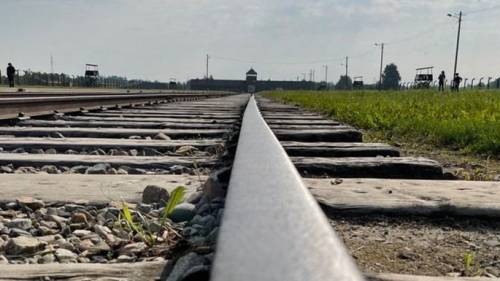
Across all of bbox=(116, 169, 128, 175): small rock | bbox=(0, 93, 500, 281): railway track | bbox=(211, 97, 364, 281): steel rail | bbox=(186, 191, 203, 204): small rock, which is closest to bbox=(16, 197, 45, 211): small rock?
bbox=(0, 93, 500, 281): railway track

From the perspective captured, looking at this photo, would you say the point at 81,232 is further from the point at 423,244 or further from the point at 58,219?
the point at 423,244

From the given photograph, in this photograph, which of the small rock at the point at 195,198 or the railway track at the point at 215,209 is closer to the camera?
the railway track at the point at 215,209

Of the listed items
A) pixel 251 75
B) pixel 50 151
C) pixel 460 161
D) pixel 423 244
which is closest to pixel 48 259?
pixel 423 244

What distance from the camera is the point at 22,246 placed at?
1.42m

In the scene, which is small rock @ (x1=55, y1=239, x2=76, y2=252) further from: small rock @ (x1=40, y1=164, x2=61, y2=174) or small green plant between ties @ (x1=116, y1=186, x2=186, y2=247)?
small rock @ (x1=40, y1=164, x2=61, y2=174)

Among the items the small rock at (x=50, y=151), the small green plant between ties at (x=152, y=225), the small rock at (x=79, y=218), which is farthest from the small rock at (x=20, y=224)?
the small rock at (x=50, y=151)

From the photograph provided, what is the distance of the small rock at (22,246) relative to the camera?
1420 millimetres

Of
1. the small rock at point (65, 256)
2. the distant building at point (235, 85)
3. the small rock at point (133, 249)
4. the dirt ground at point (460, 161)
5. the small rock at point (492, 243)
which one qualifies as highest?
the small rock at point (492, 243)

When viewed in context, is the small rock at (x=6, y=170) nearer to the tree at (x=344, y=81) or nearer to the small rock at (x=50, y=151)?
the small rock at (x=50, y=151)

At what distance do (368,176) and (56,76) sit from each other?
66.4 meters

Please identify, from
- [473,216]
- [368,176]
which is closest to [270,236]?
[473,216]

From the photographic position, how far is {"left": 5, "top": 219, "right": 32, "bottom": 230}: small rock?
5.48 ft

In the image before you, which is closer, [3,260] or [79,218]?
[3,260]

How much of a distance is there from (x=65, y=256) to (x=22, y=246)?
5.2 inches
